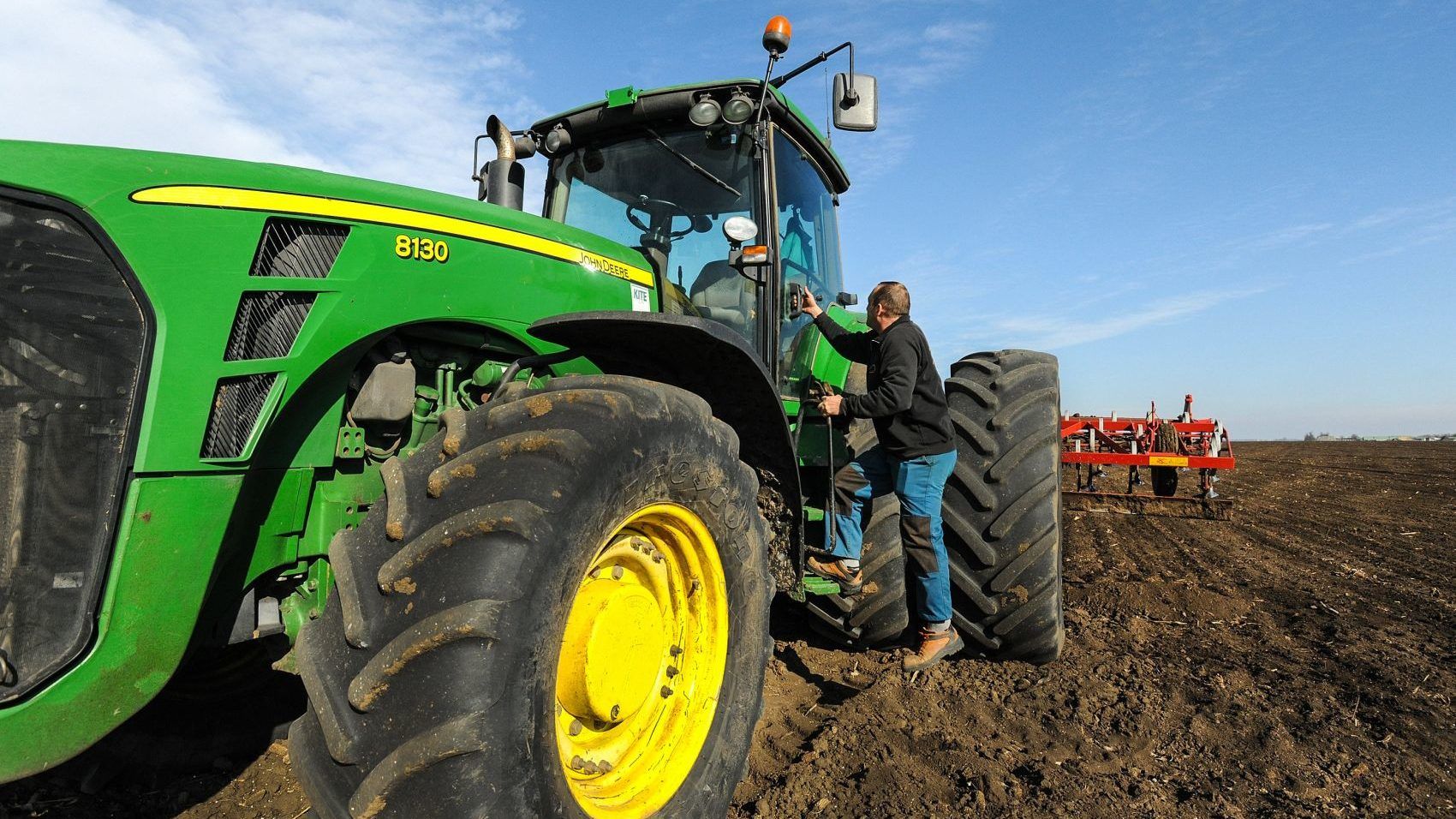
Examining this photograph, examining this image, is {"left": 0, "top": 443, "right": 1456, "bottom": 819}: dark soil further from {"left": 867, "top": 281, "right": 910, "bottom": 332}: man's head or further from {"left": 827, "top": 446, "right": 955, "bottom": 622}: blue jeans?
{"left": 867, "top": 281, "right": 910, "bottom": 332}: man's head

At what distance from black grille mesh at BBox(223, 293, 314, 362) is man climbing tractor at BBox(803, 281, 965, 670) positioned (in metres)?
1.97

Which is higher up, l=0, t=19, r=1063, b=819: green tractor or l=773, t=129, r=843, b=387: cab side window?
l=773, t=129, r=843, b=387: cab side window

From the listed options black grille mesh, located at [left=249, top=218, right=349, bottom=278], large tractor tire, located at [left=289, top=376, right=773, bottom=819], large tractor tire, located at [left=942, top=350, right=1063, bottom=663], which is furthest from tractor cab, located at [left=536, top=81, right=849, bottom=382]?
black grille mesh, located at [left=249, top=218, right=349, bottom=278]

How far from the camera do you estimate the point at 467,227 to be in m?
2.38

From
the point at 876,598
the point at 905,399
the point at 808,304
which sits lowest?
the point at 876,598

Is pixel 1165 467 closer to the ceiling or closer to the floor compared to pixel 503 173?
closer to the floor

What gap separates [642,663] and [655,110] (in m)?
2.28

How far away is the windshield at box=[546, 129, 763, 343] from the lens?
354 cm

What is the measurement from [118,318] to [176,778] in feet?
6.17

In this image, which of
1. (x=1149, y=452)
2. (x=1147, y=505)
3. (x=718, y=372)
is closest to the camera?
(x=718, y=372)

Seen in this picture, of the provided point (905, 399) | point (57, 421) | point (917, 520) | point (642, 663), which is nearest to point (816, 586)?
point (917, 520)

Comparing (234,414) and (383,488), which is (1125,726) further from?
(234,414)

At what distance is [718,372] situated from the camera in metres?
2.73

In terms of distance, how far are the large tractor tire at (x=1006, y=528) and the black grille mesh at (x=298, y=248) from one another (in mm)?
2567
